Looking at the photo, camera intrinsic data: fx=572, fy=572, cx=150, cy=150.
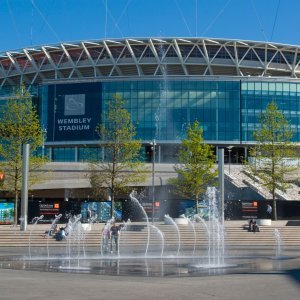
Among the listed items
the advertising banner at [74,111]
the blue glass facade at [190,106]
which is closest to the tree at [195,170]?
the blue glass facade at [190,106]

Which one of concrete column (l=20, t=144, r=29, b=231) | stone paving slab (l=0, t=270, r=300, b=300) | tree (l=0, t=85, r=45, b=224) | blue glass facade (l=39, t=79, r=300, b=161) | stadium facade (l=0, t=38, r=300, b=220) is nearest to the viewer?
stone paving slab (l=0, t=270, r=300, b=300)

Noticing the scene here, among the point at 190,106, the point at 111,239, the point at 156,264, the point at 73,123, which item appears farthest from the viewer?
the point at 73,123

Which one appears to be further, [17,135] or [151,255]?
[17,135]

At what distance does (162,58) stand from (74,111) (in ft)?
60.8

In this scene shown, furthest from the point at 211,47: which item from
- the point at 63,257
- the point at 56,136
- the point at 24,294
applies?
the point at 24,294

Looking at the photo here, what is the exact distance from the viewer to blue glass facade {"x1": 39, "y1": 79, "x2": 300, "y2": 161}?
271 feet

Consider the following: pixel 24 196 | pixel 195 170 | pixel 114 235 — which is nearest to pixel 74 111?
pixel 195 170

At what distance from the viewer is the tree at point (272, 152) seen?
4903 centimetres

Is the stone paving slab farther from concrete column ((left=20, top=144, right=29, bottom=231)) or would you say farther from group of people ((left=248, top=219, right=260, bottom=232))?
group of people ((left=248, top=219, right=260, bottom=232))

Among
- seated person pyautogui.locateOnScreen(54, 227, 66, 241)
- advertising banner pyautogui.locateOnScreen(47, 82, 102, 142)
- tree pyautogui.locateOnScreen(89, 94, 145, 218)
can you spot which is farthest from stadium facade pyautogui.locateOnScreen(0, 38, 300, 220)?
seated person pyautogui.locateOnScreen(54, 227, 66, 241)

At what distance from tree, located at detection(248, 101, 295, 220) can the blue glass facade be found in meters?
29.8

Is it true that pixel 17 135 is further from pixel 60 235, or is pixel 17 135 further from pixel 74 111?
pixel 74 111

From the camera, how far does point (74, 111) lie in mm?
84312

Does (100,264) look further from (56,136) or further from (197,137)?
(56,136)
